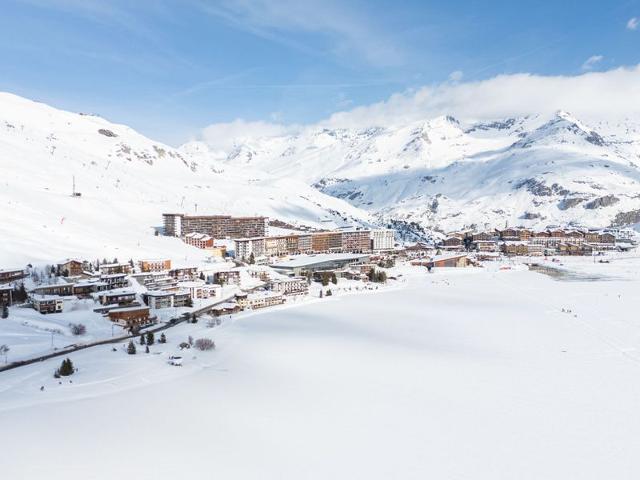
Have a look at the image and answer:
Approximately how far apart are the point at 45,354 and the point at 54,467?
17738 mm

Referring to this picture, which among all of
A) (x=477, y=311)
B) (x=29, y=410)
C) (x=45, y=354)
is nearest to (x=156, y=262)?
(x=45, y=354)

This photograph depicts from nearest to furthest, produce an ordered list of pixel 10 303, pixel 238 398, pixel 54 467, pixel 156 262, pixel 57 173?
pixel 54 467, pixel 238 398, pixel 10 303, pixel 156 262, pixel 57 173

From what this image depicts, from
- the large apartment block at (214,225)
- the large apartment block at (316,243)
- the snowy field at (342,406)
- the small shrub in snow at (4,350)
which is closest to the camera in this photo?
the snowy field at (342,406)

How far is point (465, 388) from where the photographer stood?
26.6 metres

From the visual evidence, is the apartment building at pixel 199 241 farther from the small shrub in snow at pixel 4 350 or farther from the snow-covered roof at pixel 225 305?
the small shrub in snow at pixel 4 350

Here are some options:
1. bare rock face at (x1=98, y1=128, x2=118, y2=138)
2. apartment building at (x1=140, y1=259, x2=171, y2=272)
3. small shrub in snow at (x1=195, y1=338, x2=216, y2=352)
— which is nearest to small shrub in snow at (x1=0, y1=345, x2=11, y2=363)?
small shrub in snow at (x1=195, y1=338, x2=216, y2=352)

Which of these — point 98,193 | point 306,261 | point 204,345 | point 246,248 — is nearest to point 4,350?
point 204,345

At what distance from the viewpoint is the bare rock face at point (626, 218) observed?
187m

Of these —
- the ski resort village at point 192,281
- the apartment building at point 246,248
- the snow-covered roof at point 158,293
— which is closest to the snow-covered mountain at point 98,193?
the ski resort village at point 192,281

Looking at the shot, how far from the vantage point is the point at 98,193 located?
114312 millimetres

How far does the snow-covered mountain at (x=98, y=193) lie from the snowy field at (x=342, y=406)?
35.6 meters

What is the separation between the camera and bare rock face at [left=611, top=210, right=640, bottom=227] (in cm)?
18724

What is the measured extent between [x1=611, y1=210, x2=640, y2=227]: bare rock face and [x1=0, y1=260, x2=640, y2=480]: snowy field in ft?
551

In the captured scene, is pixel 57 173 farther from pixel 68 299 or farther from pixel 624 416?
pixel 624 416
